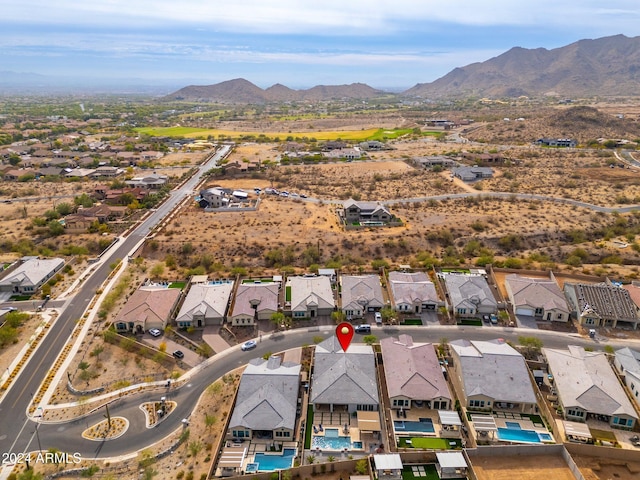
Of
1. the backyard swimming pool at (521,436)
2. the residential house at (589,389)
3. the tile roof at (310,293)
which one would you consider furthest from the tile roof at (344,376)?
the residential house at (589,389)

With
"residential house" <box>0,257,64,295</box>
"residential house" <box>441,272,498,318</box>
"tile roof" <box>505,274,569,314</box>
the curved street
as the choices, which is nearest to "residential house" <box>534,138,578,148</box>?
"tile roof" <box>505,274,569,314</box>

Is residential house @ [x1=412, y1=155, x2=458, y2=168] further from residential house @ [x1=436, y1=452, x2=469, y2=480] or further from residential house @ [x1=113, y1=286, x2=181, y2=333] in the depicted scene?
residential house @ [x1=436, y1=452, x2=469, y2=480]

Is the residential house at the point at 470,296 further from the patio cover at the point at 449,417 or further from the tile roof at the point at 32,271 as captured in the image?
the tile roof at the point at 32,271

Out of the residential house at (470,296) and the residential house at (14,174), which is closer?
the residential house at (470,296)

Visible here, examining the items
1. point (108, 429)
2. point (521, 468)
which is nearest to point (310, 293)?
point (108, 429)

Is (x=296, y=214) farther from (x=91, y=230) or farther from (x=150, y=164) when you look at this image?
(x=150, y=164)

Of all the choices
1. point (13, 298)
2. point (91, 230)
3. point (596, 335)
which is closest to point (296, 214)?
point (91, 230)
